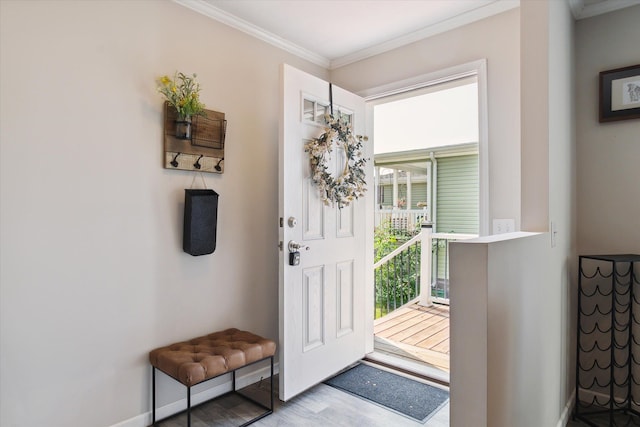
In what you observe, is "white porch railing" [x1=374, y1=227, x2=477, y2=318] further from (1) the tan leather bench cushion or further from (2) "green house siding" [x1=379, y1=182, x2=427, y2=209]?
(1) the tan leather bench cushion

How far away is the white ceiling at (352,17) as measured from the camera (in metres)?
2.30

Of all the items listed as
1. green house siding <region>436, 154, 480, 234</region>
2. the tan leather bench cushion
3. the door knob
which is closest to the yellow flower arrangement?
the door knob

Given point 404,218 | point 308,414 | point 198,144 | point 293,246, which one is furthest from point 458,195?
point 198,144

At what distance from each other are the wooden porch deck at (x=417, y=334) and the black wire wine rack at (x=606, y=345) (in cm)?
90

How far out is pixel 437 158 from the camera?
630 centimetres

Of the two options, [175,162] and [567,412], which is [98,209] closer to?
[175,162]

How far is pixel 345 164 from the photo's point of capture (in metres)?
2.74

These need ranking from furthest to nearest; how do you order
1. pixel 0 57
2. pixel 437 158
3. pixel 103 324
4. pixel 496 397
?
1. pixel 437 158
2. pixel 103 324
3. pixel 0 57
4. pixel 496 397

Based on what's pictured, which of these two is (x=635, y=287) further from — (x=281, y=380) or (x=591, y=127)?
(x=281, y=380)

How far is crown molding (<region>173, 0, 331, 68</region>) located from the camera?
2309 millimetres

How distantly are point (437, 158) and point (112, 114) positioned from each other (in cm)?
535

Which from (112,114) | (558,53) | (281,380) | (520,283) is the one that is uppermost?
(558,53)

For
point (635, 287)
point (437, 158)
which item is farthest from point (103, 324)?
point (437, 158)

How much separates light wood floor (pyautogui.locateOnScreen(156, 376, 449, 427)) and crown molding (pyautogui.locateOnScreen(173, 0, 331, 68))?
2.46m
